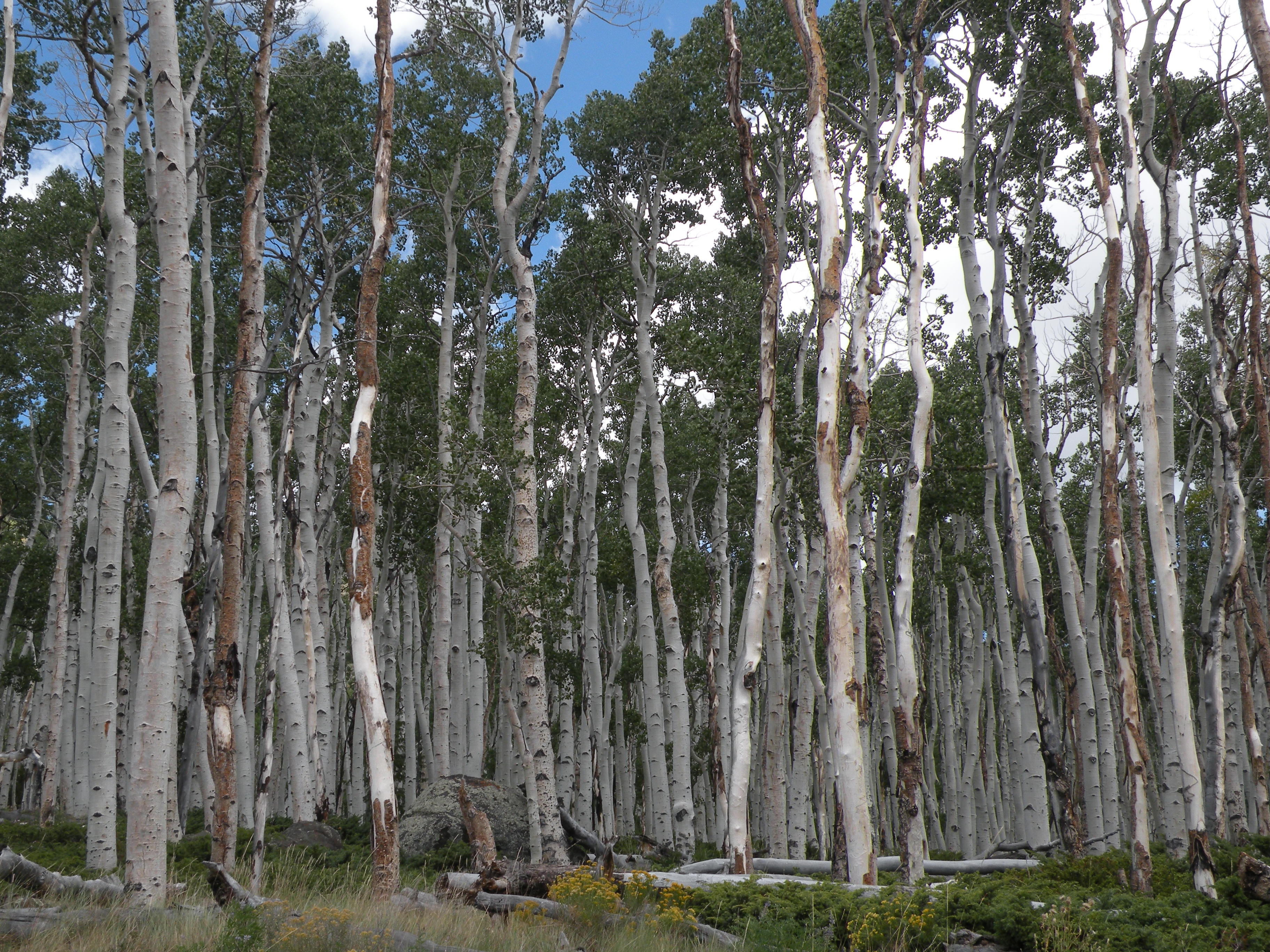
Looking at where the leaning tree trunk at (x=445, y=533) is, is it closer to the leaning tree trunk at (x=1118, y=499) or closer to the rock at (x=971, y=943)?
the leaning tree trunk at (x=1118, y=499)

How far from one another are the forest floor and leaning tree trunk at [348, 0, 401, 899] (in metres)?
0.61

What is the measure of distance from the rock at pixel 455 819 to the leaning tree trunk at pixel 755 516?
217 inches

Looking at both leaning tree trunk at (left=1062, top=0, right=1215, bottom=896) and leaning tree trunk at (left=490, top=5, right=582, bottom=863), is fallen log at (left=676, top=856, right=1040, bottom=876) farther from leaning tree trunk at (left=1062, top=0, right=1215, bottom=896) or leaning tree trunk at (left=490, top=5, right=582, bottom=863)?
leaning tree trunk at (left=1062, top=0, right=1215, bottom=896)

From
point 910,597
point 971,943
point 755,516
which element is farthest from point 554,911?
point 755,516

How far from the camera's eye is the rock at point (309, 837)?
460 inches

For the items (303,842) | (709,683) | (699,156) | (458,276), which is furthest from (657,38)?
(303,842)

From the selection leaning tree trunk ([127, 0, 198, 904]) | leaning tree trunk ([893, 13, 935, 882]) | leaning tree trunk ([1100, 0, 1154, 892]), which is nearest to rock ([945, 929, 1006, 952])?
leaning tree trunk ([893, 13, 935, 882])

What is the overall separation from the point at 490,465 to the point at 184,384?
312 inches

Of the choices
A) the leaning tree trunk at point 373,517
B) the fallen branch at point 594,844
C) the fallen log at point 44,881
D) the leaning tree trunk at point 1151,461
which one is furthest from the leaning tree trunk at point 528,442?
the leaning tree trunk at point 1151,461

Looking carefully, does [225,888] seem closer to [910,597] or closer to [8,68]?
[910,597]

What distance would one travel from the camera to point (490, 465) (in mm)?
14375

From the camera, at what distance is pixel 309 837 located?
12117 millimetres

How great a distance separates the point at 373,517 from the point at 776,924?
4931 mm

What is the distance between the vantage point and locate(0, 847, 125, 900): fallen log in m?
5.95
